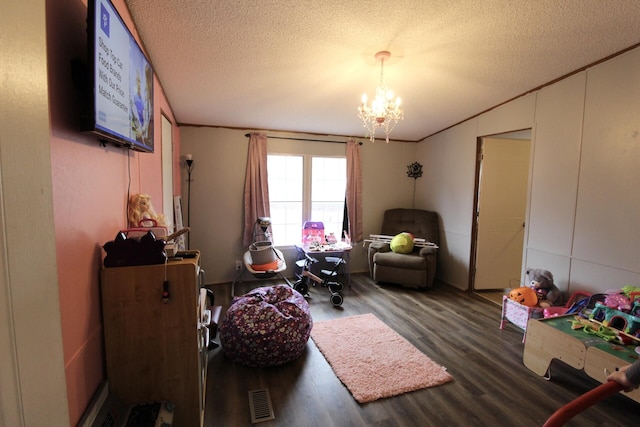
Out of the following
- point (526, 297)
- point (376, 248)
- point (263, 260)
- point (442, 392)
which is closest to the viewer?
point (442, 392)

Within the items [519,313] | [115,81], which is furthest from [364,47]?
[519,313]

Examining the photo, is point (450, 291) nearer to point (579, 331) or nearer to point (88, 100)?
point (579, 331)

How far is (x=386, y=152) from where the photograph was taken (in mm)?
5266

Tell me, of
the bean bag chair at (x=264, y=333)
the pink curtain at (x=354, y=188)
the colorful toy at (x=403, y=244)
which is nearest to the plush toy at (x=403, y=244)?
the colorful toy at (x=403, y=244)

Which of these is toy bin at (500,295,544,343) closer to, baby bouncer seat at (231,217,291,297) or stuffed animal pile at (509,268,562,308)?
stuffed animal pile at (509,268,562,308)

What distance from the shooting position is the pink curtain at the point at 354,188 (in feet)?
16.3

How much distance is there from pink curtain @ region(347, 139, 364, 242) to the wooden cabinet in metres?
3.67

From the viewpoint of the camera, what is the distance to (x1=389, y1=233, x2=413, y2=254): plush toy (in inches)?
178

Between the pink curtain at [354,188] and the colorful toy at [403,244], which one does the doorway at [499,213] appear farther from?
the pink curtain at [354,188]

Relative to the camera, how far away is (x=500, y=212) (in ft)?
→ 13.8

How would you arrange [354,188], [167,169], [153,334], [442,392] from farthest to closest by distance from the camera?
[354,188] → [167,169] → [442,392] → [153,334]

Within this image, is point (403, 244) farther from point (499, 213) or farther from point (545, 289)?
point (545, 289)

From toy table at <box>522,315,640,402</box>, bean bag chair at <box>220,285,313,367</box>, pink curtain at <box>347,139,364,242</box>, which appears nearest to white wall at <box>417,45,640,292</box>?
toy table at <box>522,315,640,402</box>

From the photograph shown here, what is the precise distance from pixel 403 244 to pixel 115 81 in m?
4.03
